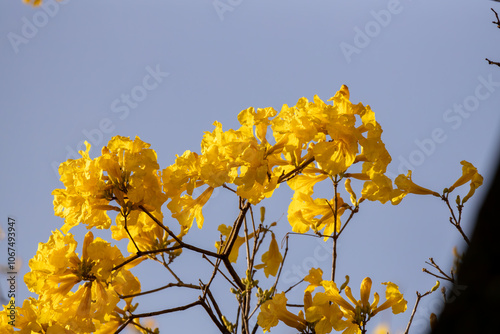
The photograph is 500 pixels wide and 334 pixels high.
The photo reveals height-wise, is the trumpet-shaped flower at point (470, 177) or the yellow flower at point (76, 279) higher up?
the yellow flower at point (76, 279)

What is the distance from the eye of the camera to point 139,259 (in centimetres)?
308

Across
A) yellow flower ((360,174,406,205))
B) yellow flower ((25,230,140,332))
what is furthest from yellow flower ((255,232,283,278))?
yellow flower ((25,230,140,332))

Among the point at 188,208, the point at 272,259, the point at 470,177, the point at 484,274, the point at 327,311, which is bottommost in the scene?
the point at 484,274

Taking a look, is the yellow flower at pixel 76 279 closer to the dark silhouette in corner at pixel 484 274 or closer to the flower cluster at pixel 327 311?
the flower cluster at pixel 327 311

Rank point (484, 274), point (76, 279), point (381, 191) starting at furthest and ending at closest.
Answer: point (76, 279) → point (381, 191) → point (484, 274)

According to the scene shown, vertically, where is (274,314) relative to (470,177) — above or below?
below

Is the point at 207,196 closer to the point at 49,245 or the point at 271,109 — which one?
the point at 271,109

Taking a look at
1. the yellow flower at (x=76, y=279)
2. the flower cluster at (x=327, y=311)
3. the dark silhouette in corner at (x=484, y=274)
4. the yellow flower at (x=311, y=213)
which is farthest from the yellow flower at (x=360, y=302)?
the dark silhouette in corner at (x=484, y=274)

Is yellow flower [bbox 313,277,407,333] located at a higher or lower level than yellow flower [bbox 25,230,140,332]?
lower

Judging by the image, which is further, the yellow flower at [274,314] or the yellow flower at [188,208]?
the yellow flower at [188,208]

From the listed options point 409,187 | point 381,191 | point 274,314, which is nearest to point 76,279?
point 274,314

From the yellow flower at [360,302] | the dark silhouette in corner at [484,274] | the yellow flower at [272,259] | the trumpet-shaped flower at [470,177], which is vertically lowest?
the dark silhouette in corner at [484,274]

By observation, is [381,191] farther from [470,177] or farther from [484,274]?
[484,274]

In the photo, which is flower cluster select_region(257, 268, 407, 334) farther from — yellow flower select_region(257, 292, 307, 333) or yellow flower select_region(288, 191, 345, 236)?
yellow flower select_region(288, 191, 345, 236)
